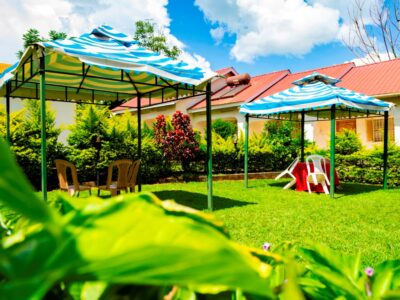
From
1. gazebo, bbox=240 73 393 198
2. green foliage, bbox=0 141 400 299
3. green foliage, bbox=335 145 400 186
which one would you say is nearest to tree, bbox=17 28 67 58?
gazebo, bbox=240 73 393 198

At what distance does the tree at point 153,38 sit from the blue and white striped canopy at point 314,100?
25449 mm

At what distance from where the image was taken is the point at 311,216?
256 inches

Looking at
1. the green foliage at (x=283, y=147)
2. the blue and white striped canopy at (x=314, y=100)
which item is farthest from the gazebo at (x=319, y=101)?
the green foliage at (x=283, y=147)

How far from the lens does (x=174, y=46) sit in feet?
115

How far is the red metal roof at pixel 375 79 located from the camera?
16.3m

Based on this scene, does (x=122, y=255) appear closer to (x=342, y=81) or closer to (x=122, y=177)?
(x=122, y=177)

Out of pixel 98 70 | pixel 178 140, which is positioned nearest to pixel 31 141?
pixel 98 70

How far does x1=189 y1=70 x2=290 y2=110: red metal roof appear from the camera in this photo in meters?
20.7

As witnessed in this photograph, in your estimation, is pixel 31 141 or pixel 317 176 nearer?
pixel 317 176

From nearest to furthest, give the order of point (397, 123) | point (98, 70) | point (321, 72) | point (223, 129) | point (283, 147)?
point (98, 70)
point (283, 147)
point (397, 123)
point (223, 129)
point (321, 72)

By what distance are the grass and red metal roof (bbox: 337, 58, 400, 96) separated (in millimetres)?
7687

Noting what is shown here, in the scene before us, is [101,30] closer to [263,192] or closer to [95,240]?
[263,192]

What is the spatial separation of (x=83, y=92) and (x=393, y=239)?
26.8 feet

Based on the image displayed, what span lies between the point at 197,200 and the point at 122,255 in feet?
26.6
